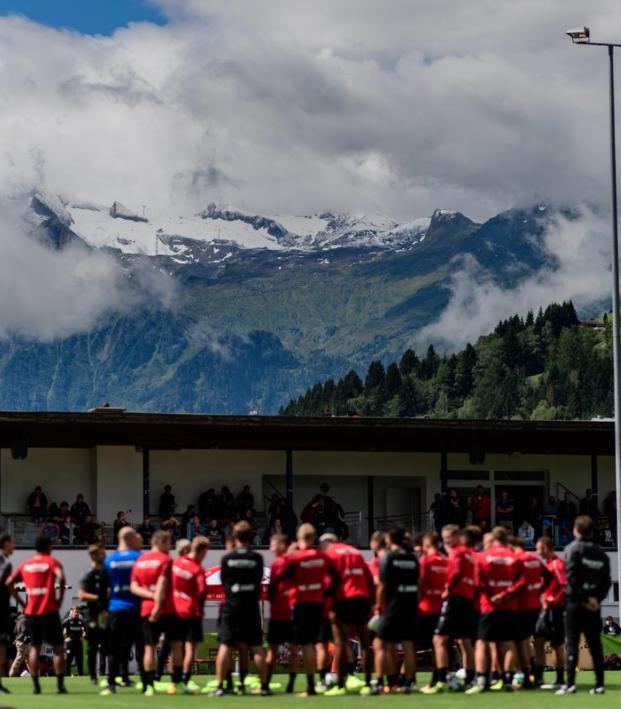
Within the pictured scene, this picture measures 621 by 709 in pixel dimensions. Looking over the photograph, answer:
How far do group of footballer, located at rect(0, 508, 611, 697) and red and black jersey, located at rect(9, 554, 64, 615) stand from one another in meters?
0.01

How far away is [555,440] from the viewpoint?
4338 centimetres

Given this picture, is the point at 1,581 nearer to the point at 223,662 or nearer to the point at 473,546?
the point at 223,662

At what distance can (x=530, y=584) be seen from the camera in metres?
20.1

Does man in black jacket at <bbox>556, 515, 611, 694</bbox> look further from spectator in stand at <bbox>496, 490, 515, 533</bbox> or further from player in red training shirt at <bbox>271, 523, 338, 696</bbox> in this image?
spectator in stand at <bbox>496, 490, 515, 533</bbox>

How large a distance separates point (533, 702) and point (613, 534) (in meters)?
24.7

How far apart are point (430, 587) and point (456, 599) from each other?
0.40m

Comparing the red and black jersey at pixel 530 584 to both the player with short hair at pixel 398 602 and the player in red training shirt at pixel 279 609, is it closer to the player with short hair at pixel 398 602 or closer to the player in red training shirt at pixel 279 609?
the player with short hair at pixel 398 602

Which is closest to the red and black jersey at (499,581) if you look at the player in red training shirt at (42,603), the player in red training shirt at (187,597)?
the player in red training shirt at (187,597)

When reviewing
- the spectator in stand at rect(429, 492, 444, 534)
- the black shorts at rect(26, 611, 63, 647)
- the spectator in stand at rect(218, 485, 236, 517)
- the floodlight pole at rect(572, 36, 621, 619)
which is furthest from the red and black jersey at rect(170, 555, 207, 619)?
the spectator in stand at rect(429, 492, 444, 534)

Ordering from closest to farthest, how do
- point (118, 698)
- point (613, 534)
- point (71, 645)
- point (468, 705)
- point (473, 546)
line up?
point (468, 705) < point (118, 698) < point (473, 546) < point (71, 645) < point (613, 534)

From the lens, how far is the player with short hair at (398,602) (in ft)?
62.7

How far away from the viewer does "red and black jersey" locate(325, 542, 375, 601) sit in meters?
19.9

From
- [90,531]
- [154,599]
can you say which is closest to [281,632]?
[154,599]

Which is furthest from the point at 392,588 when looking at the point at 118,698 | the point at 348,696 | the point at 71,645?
the point at 71,645
